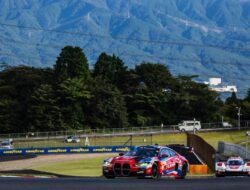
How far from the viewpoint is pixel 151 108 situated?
13138cm

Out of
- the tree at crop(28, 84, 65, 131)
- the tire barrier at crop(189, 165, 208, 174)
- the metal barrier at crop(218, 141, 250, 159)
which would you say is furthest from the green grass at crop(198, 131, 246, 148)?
the tire barrier at crop(189, 165, 208, 174)

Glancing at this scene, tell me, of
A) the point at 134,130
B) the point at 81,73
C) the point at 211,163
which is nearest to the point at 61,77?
the point at 81,73

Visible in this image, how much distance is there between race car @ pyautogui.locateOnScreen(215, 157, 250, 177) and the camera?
4178cm

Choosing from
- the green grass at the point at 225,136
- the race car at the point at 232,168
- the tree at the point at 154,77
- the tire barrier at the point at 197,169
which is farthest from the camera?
the tree at the point at 154,77

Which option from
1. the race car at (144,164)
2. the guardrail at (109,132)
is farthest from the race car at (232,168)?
the guardrail at (109,132)

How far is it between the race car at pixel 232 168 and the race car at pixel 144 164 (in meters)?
10.2

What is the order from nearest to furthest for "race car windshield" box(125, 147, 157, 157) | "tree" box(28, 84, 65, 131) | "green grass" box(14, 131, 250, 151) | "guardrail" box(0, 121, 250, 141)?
"race car windshield" box(125, 147, 157, 157) < "green grass" box(14, 131, 250, 151) < "guardrail" box(0, 121, 250, 141) < "tree" box(28, 84, 65, 131)

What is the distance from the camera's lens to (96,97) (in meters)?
124

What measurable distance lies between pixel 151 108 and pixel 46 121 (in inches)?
880

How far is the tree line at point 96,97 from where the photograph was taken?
119m

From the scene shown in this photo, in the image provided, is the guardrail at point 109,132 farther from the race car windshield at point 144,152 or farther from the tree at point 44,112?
the race car windshield at point 144,152

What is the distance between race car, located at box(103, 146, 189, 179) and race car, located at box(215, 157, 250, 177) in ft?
33.4

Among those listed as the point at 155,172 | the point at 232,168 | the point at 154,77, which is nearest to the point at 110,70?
the point at 154,77

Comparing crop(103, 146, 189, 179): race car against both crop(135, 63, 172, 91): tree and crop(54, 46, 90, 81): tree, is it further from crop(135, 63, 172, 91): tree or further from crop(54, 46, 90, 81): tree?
crop(135, 63, 172, 91): tree
